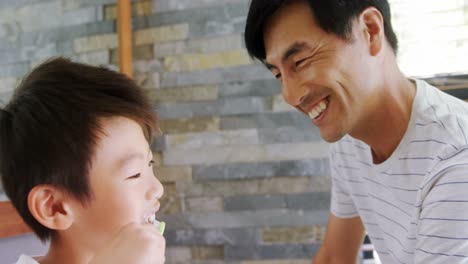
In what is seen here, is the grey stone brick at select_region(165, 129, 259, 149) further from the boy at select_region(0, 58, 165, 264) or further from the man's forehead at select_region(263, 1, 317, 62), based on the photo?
the boy at select_region(0, 58, 165, 264)

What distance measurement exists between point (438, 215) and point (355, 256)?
0.50 metres

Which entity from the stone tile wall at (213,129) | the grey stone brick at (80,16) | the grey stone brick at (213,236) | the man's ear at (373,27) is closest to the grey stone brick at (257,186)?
the stone tile wall at (213,129)

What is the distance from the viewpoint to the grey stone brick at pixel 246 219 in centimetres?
140

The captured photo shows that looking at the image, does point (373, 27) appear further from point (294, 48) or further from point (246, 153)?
point (246, 153)

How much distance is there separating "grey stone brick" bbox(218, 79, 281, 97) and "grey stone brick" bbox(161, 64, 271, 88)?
15 mm

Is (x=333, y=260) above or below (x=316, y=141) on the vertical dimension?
below

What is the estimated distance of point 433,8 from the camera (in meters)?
1.33

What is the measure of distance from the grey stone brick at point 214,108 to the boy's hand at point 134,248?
84 centimetres

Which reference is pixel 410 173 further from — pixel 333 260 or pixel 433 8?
pixel 433 8

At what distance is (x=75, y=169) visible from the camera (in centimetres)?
68

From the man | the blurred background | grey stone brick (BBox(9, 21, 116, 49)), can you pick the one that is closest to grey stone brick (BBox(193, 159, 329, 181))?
the blurred background

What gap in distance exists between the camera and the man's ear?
896mm

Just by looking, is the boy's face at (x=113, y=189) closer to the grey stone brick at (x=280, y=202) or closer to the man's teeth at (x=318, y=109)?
the man's teeth at (x=318, y=109)

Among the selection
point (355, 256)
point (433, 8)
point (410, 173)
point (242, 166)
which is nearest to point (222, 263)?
point (242, 166)
